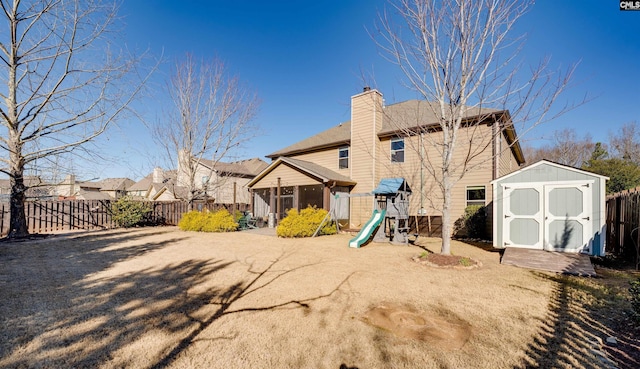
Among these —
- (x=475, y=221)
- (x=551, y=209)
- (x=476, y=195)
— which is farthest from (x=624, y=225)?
Answer: (x=476, y=195)

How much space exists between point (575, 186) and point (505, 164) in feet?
19.0

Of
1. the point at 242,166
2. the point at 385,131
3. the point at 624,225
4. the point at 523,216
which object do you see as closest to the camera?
the point at 624,225

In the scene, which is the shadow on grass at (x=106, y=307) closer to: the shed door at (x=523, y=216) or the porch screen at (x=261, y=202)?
the shed door at (x=523, y=216)

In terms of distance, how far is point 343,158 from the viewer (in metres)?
16.8

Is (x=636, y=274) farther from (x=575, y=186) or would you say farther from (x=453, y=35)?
(x=453, y=35)

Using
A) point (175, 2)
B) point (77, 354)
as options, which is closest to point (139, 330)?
point (77, 354)

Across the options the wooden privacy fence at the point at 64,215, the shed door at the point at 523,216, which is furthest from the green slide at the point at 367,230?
the wooden privacy fence at the point at 64,215

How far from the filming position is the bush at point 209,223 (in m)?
14.1

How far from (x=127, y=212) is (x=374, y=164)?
46.1 ft

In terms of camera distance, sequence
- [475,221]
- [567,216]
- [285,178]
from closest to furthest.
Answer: [567,216], [475,221], [285,178]

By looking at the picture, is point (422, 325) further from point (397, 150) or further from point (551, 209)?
point (397, 150)

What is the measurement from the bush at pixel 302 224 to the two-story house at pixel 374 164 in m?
1.75

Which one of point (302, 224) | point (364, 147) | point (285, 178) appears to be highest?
point (364, 147)

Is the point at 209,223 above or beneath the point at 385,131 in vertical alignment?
beneath
